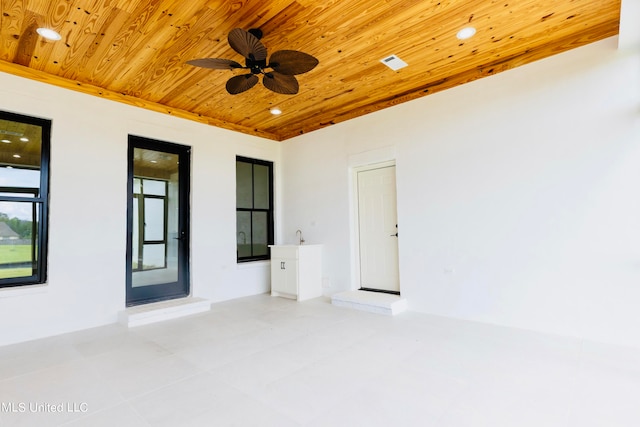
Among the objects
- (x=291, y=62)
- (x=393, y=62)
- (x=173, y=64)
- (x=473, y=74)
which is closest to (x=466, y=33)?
(x=393, y=62)

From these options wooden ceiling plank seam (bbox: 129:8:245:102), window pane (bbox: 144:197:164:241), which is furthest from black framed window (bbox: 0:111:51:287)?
wooden ceiling plank seam (bbox: 129:8:245:102)

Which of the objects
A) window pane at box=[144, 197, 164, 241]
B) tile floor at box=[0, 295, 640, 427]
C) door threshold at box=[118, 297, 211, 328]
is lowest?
tile floor at box=[0, 295, 640, 427]

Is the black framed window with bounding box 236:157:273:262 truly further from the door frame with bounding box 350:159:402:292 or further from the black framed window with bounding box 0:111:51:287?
the black framed window with bounding box 0:111:51:287

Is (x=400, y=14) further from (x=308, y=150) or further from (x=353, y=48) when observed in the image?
(x=308, y=150)

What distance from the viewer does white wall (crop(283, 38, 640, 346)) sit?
2.98 meters

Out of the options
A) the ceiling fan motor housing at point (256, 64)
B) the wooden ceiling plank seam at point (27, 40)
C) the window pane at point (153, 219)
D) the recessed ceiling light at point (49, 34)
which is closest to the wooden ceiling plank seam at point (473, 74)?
the ceiling fan motor housing at point (256, 64)

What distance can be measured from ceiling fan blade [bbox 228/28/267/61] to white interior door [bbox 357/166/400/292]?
266 cm

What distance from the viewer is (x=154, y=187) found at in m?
4.57

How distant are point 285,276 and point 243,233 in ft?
3.55

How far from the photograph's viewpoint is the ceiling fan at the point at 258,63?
98.4 inches

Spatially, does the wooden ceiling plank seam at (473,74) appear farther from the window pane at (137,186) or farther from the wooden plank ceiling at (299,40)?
the window pane at (137,186)

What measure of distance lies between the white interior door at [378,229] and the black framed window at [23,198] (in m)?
4.01

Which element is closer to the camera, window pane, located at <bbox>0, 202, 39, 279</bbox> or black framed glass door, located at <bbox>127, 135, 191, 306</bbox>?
window pane, located at <bbox>0, 202, 39, 279</bbox>

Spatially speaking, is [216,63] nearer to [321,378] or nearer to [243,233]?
[321,378]
